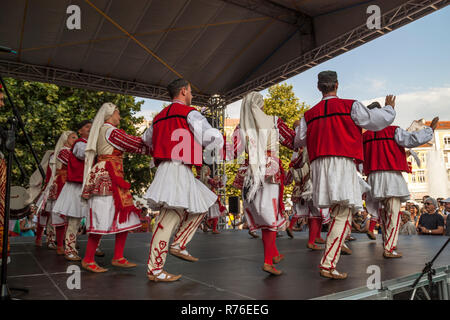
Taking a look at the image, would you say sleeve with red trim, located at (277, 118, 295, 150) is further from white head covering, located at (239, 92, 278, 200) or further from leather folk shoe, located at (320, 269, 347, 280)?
leather folk shoe, located at (320, 269, 347, 280)

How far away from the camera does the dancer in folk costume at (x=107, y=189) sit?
10.8ft

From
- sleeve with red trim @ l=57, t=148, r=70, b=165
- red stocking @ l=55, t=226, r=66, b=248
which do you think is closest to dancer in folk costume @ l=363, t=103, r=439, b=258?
sleeve with red trim @ l=57, t=148, r=70, b=165

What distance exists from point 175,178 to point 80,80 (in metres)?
7.58

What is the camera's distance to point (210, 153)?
3121 millimetres

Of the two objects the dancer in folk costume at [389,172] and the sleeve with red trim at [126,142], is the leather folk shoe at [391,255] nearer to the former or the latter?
the dancer in folk costume at [389,172]

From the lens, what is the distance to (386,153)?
4.19 m

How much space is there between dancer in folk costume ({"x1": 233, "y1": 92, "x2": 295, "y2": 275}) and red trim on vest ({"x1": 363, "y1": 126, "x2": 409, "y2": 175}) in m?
1.45

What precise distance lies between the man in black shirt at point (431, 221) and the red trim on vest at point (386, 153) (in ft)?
11.1

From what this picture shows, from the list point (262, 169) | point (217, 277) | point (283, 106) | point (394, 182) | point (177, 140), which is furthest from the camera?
point (283, 106)

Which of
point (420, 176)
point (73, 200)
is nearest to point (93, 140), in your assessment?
point (73, 200)

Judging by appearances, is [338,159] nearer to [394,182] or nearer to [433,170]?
[394,182]

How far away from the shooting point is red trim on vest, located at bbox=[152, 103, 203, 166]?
2.84 m

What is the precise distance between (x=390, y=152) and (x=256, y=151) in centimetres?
196

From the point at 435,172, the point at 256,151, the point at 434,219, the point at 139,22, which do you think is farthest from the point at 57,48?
the point at 435,172
